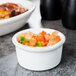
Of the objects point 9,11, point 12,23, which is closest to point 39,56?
point 12,23

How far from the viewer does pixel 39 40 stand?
84cm

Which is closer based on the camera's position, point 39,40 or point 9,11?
point 39,40

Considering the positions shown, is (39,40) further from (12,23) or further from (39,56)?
(12,23)

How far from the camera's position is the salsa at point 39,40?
0.81 meters

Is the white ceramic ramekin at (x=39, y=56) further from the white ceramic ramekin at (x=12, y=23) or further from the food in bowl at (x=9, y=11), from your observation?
the food in bowl at (x=9, y=11)

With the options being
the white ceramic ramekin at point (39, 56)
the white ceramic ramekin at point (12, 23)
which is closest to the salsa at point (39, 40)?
the white ceramic ramekin at point (39, 56)

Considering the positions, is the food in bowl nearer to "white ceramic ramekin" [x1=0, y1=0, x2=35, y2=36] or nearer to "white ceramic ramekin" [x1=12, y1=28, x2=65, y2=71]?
"white ceramic ramekin" [x1=0, y1=0, x2=35, y2=36]

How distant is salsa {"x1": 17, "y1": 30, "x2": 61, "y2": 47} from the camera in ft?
2.67

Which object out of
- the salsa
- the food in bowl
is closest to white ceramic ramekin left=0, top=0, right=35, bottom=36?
the food in bowl

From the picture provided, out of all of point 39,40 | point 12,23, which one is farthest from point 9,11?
point 39,40

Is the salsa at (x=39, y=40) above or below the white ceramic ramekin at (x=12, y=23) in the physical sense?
above

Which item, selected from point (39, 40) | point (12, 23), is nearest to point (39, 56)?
point (39, 40)

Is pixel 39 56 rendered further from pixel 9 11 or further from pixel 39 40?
pixel 9 11

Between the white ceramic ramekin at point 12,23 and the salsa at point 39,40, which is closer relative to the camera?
the salsa at point 39,40
